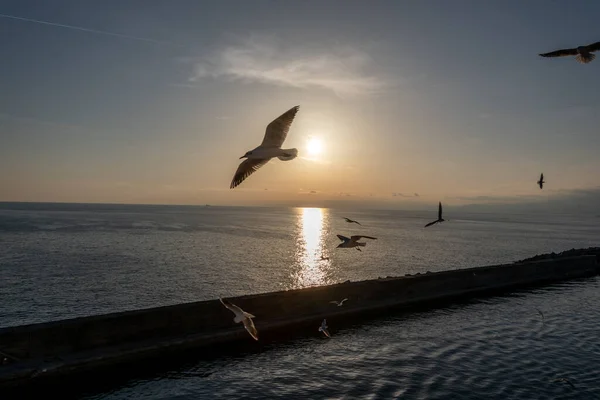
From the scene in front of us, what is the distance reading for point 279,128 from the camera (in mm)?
6578

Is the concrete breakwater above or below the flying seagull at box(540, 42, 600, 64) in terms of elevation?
below

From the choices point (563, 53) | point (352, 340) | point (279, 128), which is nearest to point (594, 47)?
point (563, 53)

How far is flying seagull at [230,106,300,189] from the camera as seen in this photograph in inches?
246

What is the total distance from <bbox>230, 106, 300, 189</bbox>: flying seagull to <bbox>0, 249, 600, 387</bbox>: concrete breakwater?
14580mm

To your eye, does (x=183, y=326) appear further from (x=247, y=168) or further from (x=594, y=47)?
(x=594, y=47)

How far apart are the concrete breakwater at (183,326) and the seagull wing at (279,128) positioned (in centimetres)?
1485

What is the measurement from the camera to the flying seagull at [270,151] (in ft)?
20.5

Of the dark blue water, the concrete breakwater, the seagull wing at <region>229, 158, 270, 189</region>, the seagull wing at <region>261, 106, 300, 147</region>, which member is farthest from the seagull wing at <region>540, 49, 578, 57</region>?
the concrete breakwater

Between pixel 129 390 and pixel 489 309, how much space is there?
25019 millimetres

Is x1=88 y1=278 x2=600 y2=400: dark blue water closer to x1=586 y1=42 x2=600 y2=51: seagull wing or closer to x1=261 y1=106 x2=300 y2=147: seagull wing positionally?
x1=586 y1=42 x2=600 y2=51: seagull wing

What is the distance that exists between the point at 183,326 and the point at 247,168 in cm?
1644

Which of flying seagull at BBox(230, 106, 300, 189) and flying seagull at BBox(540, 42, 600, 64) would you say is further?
flying seagull at BBox(540, 42, 600, 64)

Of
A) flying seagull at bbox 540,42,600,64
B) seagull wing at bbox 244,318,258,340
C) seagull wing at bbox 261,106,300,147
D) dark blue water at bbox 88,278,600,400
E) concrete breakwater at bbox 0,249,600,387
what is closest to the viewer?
seagull wing at bbox 261,106,300,147

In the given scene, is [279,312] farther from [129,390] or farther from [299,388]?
[129,390]
